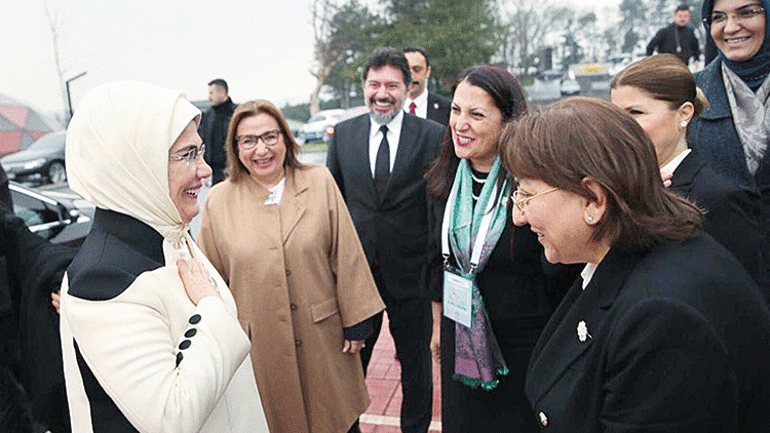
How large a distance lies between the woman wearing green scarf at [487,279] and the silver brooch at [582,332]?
0.82 m

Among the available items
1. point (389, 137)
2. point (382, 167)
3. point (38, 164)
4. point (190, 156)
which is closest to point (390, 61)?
point (389, 137)

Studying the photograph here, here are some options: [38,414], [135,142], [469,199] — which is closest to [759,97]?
[469,199]

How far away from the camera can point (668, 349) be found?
1.06 meters

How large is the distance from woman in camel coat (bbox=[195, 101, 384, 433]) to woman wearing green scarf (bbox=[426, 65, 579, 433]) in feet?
1.67

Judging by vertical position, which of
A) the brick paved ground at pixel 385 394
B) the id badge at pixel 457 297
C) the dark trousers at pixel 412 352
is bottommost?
the brick paved ground at pixel 385 394

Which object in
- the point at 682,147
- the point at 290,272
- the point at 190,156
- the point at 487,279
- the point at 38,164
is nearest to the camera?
the point at 190,156

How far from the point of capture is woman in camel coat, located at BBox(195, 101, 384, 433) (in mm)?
2523

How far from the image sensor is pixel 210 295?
4.99 feet

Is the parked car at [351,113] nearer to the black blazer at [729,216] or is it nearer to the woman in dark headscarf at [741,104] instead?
the woman in dark headscarf at [741,104]

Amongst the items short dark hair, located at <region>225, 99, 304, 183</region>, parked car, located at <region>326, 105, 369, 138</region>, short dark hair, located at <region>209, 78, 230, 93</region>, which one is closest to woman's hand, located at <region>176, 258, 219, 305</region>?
short dark hair, located at <region>225, 99, 304, 183</region>

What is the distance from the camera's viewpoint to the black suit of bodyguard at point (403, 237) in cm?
316

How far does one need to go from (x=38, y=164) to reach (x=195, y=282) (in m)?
16.0

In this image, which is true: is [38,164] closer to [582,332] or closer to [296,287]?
[296,287]

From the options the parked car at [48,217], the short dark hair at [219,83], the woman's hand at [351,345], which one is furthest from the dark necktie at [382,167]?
the short dark hair at [219,83]
